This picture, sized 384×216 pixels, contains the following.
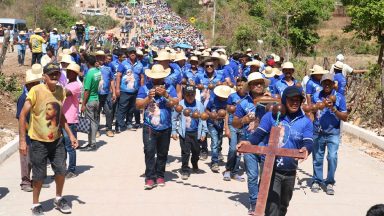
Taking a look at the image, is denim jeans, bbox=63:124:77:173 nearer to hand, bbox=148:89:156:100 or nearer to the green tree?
hand, bbox=148:89:156:100

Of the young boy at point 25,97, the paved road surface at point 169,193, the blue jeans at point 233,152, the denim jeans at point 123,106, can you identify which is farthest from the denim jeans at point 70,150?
the denim jeans at point 123,106

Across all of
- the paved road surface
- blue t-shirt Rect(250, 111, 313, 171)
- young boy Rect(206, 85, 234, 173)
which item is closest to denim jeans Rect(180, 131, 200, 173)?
the paved road surface

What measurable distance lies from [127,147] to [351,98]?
654cm

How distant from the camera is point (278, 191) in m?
5.39

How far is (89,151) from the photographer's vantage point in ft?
36.1

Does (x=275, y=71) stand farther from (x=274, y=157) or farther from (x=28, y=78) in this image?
(x=274, y=157)

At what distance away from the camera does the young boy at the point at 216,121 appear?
29.4ft

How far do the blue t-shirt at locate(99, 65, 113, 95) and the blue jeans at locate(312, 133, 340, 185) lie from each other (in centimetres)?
546

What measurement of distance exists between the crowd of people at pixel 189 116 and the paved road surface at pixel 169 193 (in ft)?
0.85

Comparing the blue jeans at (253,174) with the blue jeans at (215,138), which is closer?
the blue jeans at (253,174)

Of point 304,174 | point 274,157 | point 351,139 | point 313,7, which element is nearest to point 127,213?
point 274,157

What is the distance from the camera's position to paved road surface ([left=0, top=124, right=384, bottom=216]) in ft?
24.2

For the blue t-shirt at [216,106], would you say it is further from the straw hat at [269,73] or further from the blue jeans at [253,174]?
the straw hat at [269,73]

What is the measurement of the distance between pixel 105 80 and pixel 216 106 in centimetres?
401
